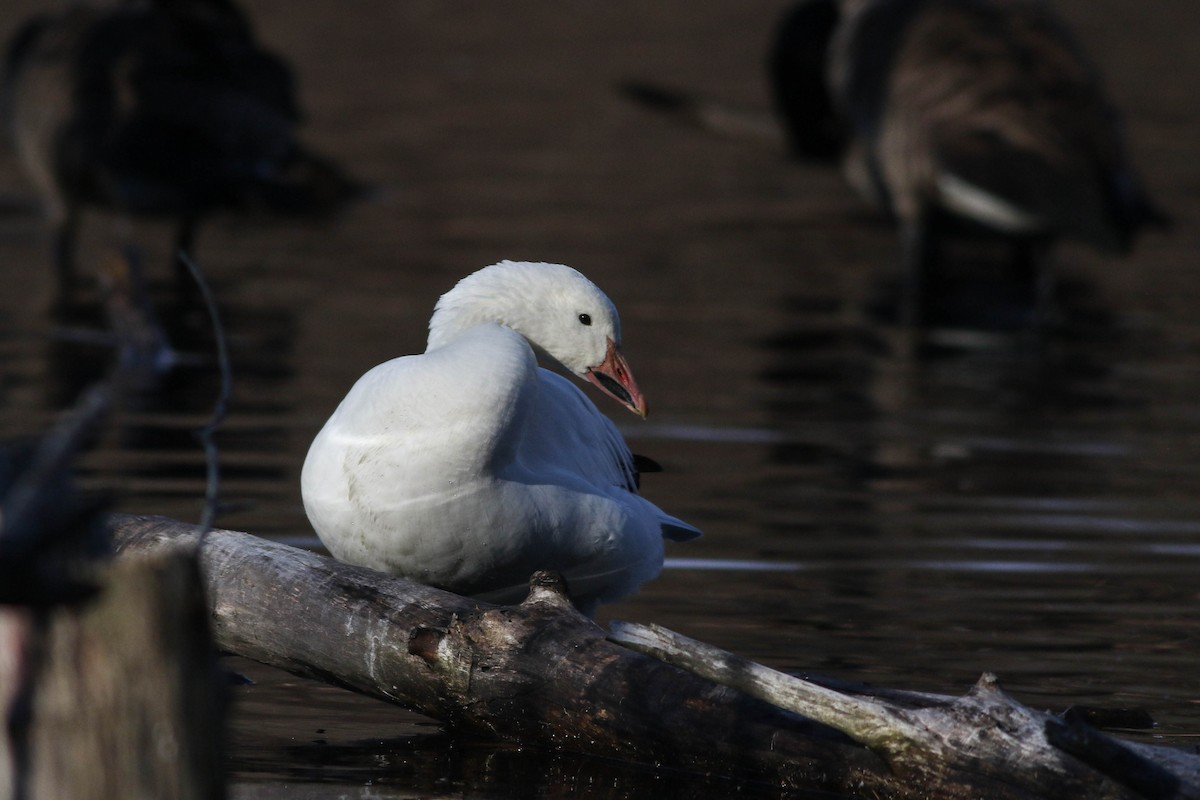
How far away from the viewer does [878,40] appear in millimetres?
12867

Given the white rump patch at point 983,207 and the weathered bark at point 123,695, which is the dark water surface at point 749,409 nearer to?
the white rump patch at point 983,207

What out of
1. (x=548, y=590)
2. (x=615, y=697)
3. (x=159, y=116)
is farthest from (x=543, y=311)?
(x=159, y=116)

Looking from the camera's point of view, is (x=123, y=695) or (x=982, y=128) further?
(x=982, y=128)

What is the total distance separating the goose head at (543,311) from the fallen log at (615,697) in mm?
811

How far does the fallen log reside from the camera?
4145 mm

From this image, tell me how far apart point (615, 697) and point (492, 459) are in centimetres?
69

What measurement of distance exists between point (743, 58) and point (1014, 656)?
21786mm

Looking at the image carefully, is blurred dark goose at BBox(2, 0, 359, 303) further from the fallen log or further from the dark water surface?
the fallen log

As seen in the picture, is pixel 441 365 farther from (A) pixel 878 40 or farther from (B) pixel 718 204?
(B) pixel 718 204

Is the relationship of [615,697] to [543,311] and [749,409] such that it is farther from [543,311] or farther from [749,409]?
[749,409]

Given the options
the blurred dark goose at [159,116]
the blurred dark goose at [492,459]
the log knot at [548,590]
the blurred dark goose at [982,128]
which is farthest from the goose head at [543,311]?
the blurred dark goose at [982,128]

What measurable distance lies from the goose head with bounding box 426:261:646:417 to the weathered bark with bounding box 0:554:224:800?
225 centimetres

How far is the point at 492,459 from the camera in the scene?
4918 mm

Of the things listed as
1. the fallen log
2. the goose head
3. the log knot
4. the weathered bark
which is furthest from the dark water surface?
the weathered bark
